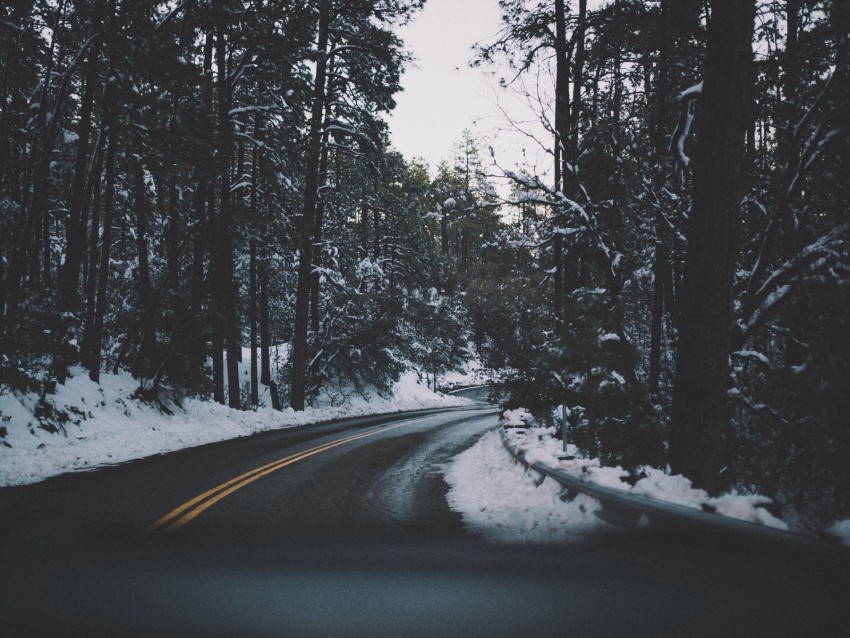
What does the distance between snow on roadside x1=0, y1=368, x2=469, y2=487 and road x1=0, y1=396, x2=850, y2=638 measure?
3.27m

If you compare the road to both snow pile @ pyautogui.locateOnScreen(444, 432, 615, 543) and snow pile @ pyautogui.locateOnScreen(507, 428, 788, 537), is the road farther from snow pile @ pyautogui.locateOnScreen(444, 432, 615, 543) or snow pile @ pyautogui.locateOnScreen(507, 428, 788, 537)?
snow pile @ pyautogui.locateOnScreen(507, 428, 788, 537)

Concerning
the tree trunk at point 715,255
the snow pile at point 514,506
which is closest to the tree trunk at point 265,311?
the snow pile at point 514,506

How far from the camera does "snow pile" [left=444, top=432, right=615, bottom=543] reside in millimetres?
5164

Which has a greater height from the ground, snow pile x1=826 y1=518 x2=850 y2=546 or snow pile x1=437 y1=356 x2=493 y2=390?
snow pile x1=826 y1=518 x2=850 y2=546

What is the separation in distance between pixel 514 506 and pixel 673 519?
2854mm

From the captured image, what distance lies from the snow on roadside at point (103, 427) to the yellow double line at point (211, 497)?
2.92 metres

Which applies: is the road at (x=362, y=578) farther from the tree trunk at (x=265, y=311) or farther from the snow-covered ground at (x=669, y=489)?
the tree trunk at (x=265, y=311)

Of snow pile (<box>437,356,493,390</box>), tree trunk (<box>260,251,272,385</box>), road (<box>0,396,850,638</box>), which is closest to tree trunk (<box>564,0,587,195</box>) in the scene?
road (<box>0,396,850,638</box>)

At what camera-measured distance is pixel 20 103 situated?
707 inches

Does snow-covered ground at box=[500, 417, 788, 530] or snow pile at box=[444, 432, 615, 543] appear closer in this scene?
snow-covered ground at box=[500, 417, 788, 530]

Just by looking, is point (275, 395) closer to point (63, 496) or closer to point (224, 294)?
point (224, 294)

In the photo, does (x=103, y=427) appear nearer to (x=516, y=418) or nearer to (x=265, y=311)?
(x=516, y=418)

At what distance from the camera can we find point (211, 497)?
7.38 meters

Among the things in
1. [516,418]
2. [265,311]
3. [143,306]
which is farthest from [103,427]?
[265,311]
